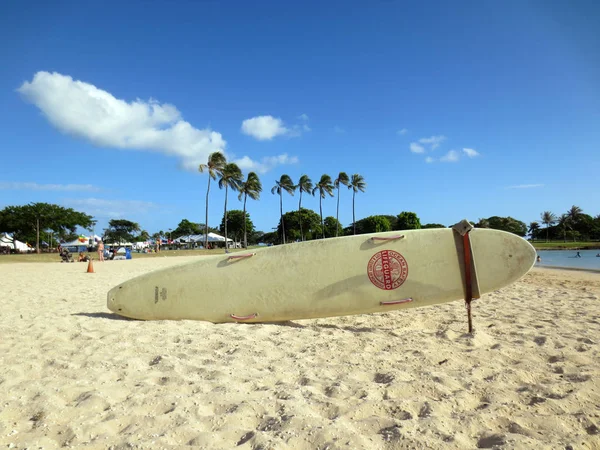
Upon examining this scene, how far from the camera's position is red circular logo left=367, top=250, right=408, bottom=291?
354 cm

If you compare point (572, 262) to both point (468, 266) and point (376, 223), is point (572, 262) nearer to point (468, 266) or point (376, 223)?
point (468, 266)

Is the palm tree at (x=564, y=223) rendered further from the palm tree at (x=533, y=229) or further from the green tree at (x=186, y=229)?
the green tree at (x=186, y=229)

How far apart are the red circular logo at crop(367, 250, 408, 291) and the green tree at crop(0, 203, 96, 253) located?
40.9 metres

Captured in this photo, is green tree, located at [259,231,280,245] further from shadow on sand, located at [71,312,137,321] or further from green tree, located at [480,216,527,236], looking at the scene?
shadow on sand, located at [71,312,137,321]

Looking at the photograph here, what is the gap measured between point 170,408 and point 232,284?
1950 mm

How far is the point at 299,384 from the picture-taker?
2109mm

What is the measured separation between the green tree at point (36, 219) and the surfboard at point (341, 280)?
39599 mm

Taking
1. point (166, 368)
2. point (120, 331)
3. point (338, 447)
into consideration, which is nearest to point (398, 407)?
point (338, 447)

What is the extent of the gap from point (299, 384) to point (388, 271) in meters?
1.75

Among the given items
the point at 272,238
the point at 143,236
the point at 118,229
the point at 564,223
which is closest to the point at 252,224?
the point at 272,238

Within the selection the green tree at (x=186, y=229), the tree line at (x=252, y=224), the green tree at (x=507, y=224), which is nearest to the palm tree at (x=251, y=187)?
the tree line at (x=252, y=224)

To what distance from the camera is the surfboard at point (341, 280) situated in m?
3.51

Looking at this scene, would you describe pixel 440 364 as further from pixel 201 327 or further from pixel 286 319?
pixel 201 327

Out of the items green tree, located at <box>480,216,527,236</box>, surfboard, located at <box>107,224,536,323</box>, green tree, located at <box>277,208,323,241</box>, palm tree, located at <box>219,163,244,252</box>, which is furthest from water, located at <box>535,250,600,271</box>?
green tree, located at <box>480,216,527,236</box>
